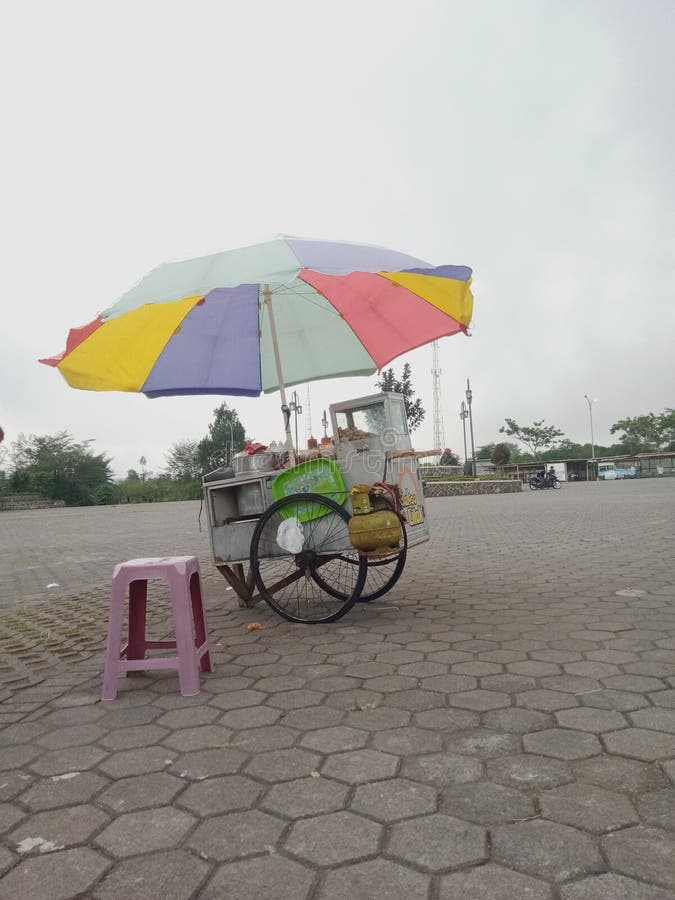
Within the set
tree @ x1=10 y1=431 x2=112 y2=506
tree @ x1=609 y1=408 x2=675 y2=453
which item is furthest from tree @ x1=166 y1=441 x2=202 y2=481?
tree @ x1=609 y1=408 x2=675 y2=453

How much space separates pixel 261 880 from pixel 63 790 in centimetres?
90

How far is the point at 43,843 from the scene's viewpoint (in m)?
1.75

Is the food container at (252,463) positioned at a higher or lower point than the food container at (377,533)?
higher

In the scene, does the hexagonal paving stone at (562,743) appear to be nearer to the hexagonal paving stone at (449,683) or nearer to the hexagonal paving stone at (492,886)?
the hexagonal paving stone at (449,683)

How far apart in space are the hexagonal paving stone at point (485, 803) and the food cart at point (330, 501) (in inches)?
73.0

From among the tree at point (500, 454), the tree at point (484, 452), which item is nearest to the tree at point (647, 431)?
the tree at point (484, 452)

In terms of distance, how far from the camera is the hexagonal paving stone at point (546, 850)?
1526mm

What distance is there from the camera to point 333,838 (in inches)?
67.2

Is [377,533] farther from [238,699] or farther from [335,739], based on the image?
[335,739]

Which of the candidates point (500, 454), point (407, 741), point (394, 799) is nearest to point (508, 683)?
point (407, 741)

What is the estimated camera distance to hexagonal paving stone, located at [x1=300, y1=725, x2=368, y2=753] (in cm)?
228

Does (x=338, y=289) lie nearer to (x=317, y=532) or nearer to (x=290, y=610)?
(x=317, y=532)

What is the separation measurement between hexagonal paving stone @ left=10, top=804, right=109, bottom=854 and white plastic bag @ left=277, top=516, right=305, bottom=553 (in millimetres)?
2164

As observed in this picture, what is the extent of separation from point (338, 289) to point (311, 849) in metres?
3.61
